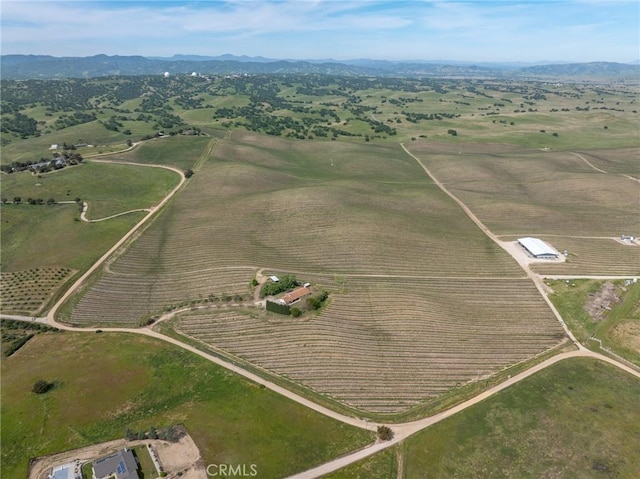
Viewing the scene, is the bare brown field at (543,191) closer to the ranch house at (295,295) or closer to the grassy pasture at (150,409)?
the ranch house at (295,295)

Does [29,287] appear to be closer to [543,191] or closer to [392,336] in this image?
[392,336]

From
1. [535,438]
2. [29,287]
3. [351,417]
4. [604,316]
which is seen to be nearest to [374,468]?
[351,417]

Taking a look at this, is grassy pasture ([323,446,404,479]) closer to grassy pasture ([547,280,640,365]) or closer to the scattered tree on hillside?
the scattered tree on hillside

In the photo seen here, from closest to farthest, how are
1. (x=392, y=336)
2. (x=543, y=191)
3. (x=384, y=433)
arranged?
(x=384, y=433), (x=392, y=336), (x=543, y=191)

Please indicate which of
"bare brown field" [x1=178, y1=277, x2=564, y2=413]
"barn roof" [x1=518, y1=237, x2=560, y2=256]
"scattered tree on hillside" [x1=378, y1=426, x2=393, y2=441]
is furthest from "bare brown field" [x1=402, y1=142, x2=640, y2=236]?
"scattered tree on hillside" [x1=378, y1=426, x2=393, y2=441]

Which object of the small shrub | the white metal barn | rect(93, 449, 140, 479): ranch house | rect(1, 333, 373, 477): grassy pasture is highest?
the white metal barn

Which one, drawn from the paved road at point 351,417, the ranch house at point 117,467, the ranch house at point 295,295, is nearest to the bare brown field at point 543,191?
the paved road at point 351,417

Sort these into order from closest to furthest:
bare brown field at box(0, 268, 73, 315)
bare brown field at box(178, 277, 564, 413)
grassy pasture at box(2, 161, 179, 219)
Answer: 1. bare brown field at box(178, 277, 564, 413)
2. bare brown field at box(0, 268, 73, 315)
3. grassy pasture at box(2, 161, 179, 219)
